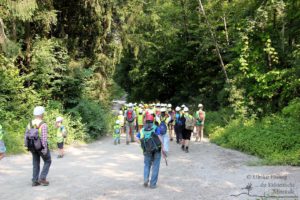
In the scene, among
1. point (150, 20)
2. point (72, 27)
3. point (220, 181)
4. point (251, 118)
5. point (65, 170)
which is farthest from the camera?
point (150, 20)

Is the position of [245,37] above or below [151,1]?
below

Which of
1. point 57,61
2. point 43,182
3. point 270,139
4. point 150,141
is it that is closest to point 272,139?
point 270,139

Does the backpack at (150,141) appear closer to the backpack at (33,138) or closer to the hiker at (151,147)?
the hiker at (151,147)

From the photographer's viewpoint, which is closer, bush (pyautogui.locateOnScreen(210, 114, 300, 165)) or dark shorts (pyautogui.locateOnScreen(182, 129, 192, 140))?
bush (pyautogui.locateOnScreen(210, 114, 300, 165))

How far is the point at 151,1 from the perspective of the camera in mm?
28203

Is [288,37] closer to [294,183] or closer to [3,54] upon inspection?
[294,183]

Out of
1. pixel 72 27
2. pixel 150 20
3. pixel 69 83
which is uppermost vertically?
pixel 150 20

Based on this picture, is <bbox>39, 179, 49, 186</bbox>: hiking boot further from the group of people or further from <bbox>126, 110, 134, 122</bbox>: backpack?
<bbox>126, 110, 134, 122</bbox>: backpack

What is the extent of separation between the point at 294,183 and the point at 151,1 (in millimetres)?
22586

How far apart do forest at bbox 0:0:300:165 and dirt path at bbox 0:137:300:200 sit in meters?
1.48

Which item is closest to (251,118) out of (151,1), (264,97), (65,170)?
(264,97)

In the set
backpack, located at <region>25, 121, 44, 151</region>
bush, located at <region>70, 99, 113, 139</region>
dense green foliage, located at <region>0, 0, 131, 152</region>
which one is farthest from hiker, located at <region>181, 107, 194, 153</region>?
backpack, located at <region>25, 121, 44, 151</region>

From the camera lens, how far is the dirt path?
764cm

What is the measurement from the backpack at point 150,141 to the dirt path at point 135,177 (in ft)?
3.01
